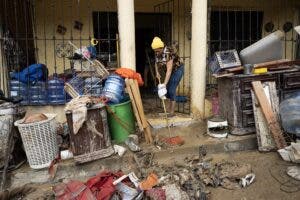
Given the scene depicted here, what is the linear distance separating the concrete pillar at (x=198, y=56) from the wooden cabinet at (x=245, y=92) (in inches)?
26.2

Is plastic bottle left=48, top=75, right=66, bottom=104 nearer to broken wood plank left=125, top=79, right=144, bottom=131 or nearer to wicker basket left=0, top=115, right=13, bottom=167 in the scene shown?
wicker basket left=0, top=115, right=13, bottom=167

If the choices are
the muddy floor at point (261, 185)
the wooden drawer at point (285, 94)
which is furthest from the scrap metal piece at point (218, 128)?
the wooden drawer at point (285, 94)

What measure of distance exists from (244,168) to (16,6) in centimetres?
596

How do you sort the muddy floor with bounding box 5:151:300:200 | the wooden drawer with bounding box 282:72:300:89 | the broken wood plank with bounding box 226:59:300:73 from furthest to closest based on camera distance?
the broken wood plank with bounding box 226:59:300:73 < the wooden drawer with bounding box 282:72:300:89 < the muddy floor with bounding box 5:151:300:200

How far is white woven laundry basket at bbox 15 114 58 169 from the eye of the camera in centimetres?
482

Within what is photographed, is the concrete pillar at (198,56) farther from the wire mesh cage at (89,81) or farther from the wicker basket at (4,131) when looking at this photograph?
the wicker basket at (4,131)

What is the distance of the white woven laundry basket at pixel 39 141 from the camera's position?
482cm

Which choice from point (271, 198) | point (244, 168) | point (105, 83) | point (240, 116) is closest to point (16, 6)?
point (105, 83)

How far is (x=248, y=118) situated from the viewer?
5.77 metres

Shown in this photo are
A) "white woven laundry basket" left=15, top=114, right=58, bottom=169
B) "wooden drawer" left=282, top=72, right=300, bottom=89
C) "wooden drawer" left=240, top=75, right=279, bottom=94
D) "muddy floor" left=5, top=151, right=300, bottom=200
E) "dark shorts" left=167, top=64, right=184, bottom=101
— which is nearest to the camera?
"muddy floor" left=5, top=151, right=300, bottom=200

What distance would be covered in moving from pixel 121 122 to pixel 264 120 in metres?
2.38

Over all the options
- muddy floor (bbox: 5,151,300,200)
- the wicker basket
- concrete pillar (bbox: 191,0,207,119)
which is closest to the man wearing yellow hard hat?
concrete pillar (bbox: 191,0,207,119)

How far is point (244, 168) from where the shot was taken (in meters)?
4.94

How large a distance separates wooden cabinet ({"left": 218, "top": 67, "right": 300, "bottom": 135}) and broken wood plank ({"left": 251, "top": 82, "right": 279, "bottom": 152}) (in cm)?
14
